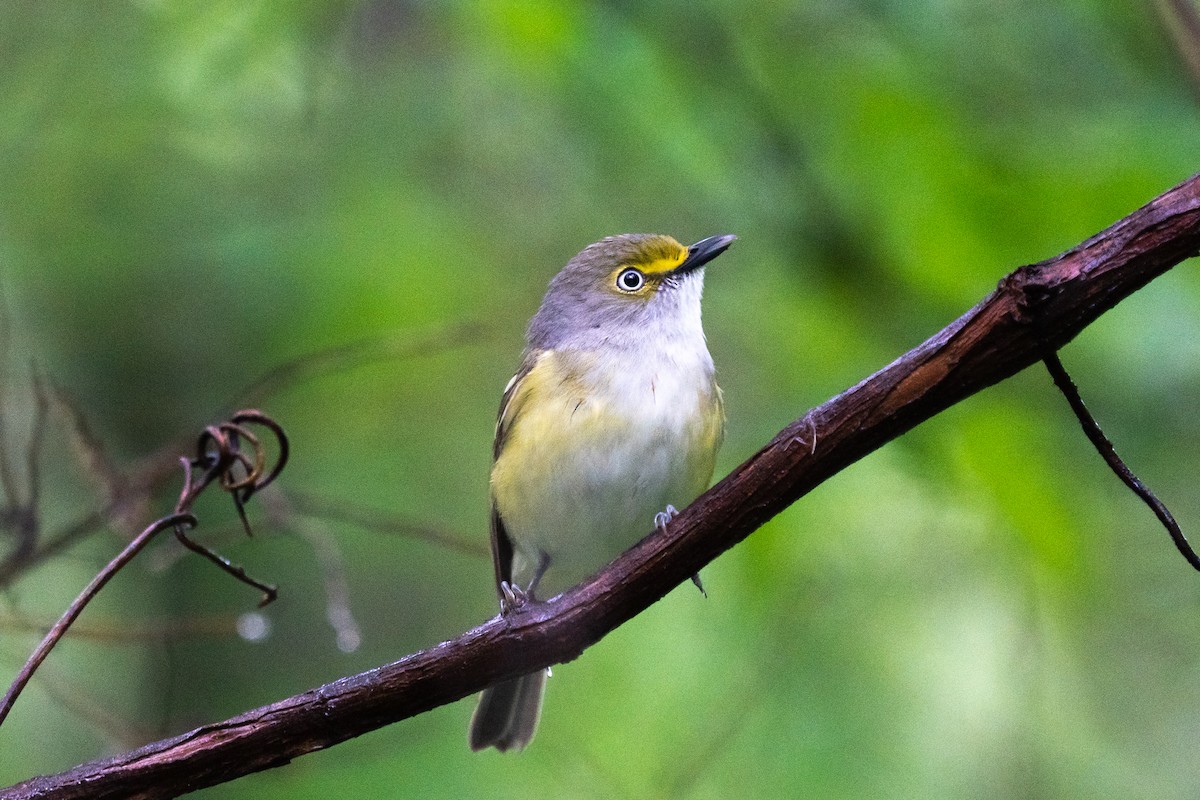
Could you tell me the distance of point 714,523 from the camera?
248cm

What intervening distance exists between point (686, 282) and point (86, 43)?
343 centimetres

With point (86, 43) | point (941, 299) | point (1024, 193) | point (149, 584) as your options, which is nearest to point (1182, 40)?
point (1024, 193)

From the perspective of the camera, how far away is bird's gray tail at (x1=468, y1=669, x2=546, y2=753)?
449 cm

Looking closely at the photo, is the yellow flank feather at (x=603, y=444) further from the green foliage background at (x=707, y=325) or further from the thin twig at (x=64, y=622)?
the thin twig at (x=64, y=622)

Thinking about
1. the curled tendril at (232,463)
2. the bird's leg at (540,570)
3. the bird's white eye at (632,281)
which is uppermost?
the curled tendril at (232,463)

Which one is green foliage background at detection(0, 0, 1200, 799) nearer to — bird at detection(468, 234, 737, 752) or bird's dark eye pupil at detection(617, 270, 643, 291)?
bird at detection(468, 234, 737, 752)

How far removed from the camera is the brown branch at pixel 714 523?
2.05 m

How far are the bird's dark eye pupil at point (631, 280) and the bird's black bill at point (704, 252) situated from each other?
0.52 feet

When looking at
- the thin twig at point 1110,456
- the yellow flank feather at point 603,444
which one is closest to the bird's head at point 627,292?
the yellow flank feather at point 603,444

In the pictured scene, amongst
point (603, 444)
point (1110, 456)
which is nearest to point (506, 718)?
point (603, 444)

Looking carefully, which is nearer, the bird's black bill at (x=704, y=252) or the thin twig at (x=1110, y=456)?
the thin twig at (x=1110, y=456)

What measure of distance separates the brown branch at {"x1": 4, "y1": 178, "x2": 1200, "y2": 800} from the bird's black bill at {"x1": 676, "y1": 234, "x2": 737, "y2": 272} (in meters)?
2.10

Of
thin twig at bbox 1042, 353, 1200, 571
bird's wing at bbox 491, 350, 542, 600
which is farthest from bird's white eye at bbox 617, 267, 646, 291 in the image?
thin twig at bbox 1042, 353, 1200, 571

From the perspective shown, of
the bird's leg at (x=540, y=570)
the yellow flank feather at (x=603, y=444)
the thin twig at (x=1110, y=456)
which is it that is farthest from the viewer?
the bird's leg at (x=540, y=570)
